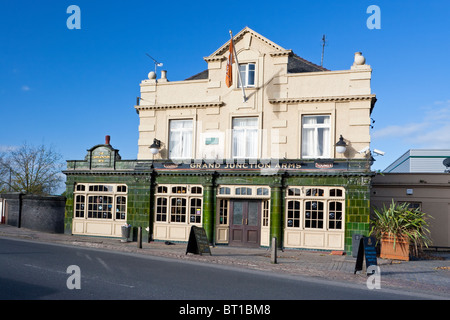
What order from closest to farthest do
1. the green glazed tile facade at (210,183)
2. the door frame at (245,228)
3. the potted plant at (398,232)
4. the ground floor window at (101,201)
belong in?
the potted plant at (398,232)
the green glazed tile facade at (210,183)
the door frame at (245,228)
the ground floor window at (101,201)

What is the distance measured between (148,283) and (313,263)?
666 centimetres

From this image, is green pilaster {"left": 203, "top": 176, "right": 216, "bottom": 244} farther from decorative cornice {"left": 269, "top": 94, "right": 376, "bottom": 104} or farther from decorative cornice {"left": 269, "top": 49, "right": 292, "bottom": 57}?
decorative cornice {"left": 269, "top": 49, "right": 292, "bottom": 57}

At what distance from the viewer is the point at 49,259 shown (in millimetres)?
12195

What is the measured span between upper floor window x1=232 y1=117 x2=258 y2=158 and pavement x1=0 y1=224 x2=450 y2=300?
4.26m

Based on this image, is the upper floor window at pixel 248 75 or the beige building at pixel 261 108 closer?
the beige building at pixel 261 108

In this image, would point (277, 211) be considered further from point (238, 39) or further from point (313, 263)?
point (238, 39)

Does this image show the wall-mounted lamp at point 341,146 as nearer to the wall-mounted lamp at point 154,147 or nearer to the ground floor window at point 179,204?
the ground floor window at point 179,204

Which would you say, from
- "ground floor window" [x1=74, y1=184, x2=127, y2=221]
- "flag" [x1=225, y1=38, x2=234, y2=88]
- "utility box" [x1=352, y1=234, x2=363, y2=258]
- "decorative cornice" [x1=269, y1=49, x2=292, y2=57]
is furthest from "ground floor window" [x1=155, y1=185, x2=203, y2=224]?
"decorative cornice" [x1=269, y1=49, x2=292, y2=57]

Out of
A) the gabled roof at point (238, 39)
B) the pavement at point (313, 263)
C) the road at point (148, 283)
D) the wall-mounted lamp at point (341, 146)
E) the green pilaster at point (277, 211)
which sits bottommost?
the pavement at point (313, 263)

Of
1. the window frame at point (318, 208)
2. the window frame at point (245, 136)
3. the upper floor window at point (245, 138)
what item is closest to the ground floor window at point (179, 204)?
the window frame at point (245, 136)

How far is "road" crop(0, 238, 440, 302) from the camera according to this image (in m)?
8.02

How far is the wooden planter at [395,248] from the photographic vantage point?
15.5 m

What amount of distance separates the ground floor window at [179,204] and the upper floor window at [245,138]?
8.02 ft
